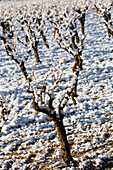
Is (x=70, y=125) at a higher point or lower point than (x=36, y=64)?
lower

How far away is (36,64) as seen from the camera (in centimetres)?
1662

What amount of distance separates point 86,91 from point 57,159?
19.1 ft

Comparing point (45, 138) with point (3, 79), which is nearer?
point (45, 138)

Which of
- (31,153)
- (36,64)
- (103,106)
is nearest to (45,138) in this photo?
(31,153)

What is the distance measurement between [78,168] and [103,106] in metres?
4.68

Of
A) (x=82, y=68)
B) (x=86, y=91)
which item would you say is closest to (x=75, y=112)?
(x=86, y=91)

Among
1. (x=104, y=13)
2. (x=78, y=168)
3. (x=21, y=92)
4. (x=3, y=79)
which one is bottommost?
(x=78, y=168)

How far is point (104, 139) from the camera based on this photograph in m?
7.91

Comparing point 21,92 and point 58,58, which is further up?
point 58,58

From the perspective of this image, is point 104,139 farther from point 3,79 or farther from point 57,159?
point 3,79

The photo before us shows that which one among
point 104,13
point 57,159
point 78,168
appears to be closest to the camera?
point 78,168

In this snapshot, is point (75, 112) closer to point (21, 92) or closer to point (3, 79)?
point (21, 92)

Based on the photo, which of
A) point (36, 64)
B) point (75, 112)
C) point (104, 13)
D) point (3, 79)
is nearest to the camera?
point (75, 112)

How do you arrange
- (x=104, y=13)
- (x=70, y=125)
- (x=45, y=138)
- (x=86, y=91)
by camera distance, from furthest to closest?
(x=104, y=13) → (x=86, y=91) → (x=70, y=125) → (x=45, y=138)
